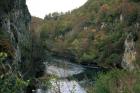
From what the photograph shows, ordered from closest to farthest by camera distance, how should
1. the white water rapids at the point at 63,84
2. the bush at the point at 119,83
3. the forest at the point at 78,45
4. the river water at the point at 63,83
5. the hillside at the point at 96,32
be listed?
the white water rapids at the point at 63,84 → the river water at the point at 63,83 → the bush at the point at 119,83 → the forest at the point at 78,45 → the hillside at the point at 96,32

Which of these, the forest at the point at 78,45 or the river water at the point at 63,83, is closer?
the river water at the point at 63,83

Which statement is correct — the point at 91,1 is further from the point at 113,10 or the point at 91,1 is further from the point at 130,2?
the point at 130,2

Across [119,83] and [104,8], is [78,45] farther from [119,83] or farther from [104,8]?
[119,83]

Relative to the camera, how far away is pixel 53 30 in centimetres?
16112

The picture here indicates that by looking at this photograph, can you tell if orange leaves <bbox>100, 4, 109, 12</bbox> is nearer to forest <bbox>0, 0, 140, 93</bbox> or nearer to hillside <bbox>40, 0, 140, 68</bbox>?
hillside <bbox>40, 0, 140, 68</bbox>

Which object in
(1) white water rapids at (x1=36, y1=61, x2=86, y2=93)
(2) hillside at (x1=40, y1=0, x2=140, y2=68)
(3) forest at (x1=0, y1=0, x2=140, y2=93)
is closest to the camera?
(1) white water rapids at (x1=36, y1=61, x2=86, y2=93)

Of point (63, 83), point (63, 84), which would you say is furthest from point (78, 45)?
point (63, 83)

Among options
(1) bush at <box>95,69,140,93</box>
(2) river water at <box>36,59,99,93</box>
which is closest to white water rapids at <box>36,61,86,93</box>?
(2) river water at <box>36,59,99,93</box>

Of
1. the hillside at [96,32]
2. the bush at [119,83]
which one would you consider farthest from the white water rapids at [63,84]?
the hillside at [96,32]

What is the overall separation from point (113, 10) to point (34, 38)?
56.3m

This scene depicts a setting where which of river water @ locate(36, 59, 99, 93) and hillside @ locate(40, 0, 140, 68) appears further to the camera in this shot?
hillside @ locate(40, 0, 140, 68)

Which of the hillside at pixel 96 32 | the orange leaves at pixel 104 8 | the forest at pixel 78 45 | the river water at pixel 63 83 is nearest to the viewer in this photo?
the river water at pixel 63 83

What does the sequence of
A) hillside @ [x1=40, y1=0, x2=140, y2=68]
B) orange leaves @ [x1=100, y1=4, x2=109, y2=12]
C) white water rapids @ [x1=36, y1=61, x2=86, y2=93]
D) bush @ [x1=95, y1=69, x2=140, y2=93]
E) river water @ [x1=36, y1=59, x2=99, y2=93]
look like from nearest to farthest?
white water rapids @ [x1=36, y1=61, x2=86, y2=93], river water @ [x1=36, y1=59, x2=99, y2=93], bush @ [x1=95, y1=69, x2=140, y2=93], hillside @ [x1=40, y1=0, x2=140, y2=68], orange leaves @ [x1=100, y1=4, x2=109, y2=12]

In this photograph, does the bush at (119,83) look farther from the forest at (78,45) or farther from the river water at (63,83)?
the river water at (63,83)
